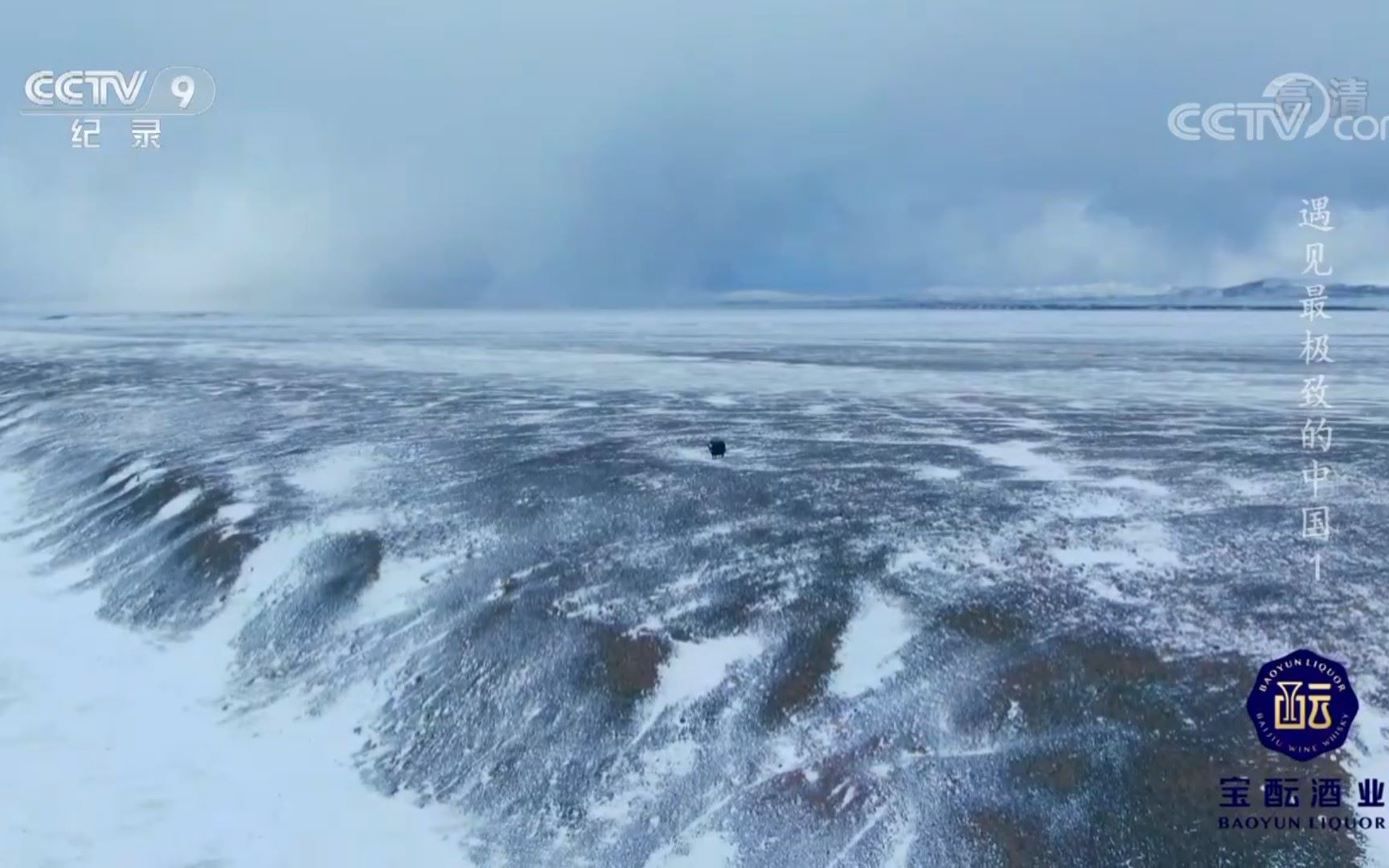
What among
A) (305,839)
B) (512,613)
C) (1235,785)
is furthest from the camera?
(512,613)

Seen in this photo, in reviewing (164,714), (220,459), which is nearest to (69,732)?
(164,714)

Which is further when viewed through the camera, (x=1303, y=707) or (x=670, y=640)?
(x=670, y=640)

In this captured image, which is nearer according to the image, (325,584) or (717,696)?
(717,696)

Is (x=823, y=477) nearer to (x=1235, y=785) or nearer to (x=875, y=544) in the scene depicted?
(x=875, y=544)
